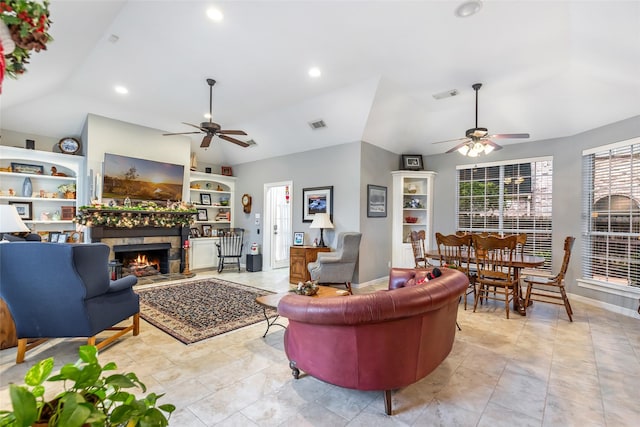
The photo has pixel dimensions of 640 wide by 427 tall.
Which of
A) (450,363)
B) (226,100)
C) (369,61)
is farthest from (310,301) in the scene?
(226,100)

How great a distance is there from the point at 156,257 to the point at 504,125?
25.3 feet

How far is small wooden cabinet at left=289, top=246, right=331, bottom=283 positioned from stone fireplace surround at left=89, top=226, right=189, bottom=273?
2.68 metres

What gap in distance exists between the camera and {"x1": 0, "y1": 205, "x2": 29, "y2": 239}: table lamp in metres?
3.10

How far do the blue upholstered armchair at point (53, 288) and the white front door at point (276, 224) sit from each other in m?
4.54

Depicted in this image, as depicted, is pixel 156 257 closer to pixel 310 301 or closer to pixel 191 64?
pixel 191 64

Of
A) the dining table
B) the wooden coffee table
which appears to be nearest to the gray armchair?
the dining table

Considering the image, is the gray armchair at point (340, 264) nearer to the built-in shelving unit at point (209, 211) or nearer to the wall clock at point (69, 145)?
the built-in shelving unit at point (209, 211)

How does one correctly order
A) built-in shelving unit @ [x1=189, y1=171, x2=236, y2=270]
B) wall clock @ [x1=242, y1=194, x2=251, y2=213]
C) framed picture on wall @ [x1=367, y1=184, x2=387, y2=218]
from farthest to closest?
wall clock @ [x1=242, y1=194, x2=251, y2=213] < built-in shelving unit @ [x1=189, y1=171, x2=236, y2=270] < framed picture on wall @ [x1=367, y1=184, x2=387, y2=218]

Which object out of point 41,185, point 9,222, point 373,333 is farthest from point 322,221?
point 41,185

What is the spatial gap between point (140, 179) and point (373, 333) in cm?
615

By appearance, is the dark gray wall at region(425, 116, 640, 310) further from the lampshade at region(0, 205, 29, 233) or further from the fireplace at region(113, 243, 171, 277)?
the lampshade at region(0, 205, 29, 233)

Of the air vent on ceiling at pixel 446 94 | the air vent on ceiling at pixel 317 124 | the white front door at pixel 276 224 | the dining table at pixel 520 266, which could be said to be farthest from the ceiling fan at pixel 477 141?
the white front door at pixel 276 224

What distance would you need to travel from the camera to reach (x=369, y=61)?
4035 mm

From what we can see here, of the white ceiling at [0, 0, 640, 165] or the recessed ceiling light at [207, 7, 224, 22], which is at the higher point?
the recessed ceiling light at [207, 7, 224, 22]
